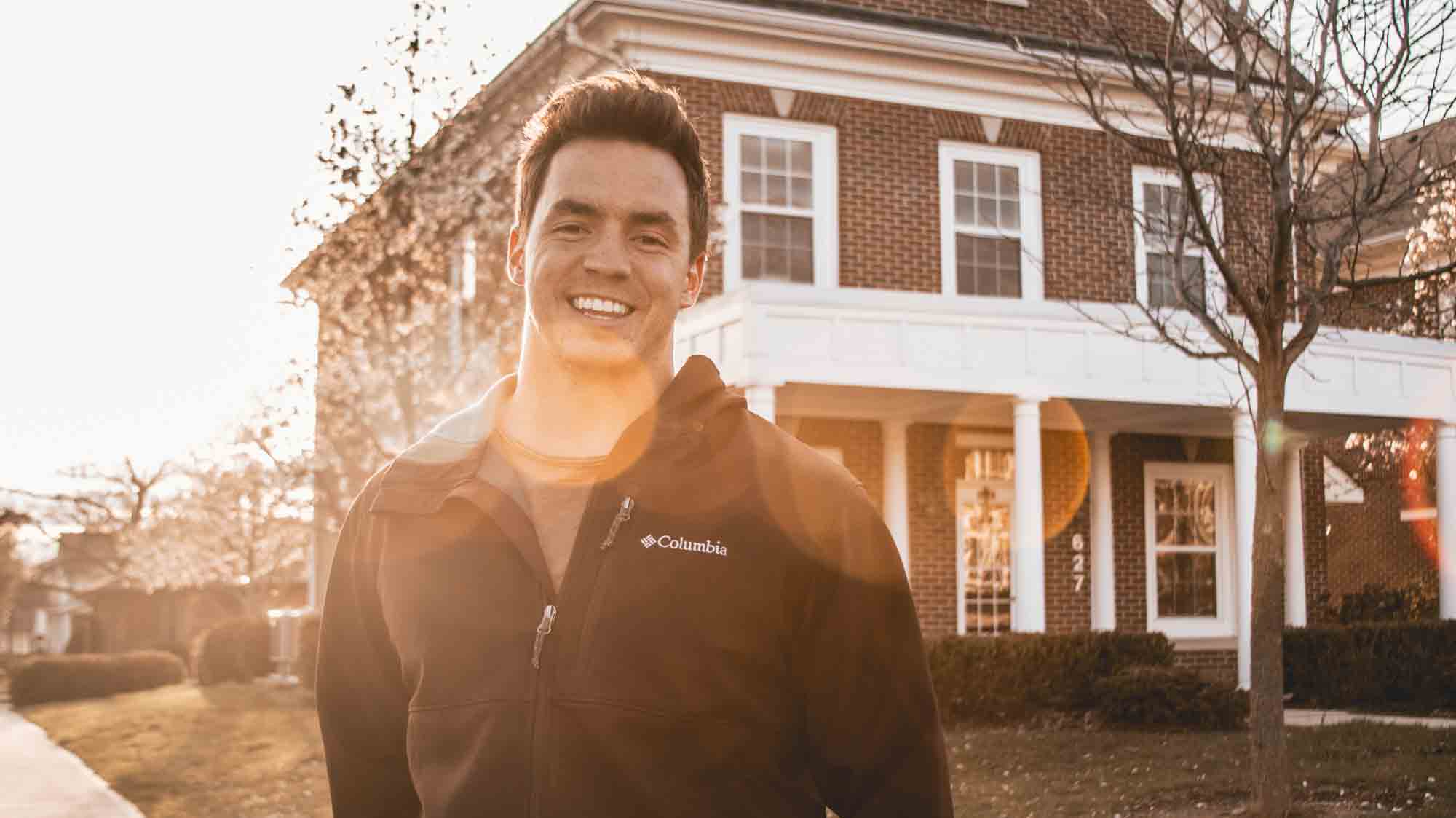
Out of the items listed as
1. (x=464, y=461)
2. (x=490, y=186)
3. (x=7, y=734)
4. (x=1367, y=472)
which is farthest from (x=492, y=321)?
(x=1367, y=472)

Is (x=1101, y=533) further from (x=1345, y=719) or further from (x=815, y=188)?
(x=815, y=188)

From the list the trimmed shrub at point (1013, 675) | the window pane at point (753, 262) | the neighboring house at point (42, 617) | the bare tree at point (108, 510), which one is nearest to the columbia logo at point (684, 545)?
the trimmed shrub at point (1013, 675)

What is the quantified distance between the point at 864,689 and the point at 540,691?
51 cm

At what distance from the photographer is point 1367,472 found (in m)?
30.5

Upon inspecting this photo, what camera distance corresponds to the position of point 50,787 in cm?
1369

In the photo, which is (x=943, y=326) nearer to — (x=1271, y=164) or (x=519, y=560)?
(x=1271, y=164)

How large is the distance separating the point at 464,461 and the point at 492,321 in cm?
1465

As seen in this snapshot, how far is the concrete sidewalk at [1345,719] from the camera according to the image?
1456 centimetres

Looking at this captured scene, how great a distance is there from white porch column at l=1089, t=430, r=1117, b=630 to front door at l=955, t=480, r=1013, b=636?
1232mm

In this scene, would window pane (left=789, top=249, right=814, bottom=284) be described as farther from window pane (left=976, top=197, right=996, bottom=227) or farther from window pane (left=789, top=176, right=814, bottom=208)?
window pane (left=976, top=197, right=996, bottom=227)

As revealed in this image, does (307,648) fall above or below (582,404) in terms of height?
below

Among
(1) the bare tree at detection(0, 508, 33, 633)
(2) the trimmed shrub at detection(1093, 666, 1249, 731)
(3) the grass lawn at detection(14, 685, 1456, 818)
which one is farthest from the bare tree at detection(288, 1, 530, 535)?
(1) the bare tree at detection(0, 508, 33, 633)

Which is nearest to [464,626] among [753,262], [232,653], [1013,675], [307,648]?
[1013,675]

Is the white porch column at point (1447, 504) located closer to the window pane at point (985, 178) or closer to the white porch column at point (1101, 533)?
the white porch column at point (1101, 533)
